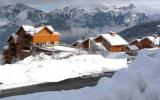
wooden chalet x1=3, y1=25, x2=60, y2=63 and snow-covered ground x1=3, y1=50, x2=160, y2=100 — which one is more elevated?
snow-covered ground x1=3, y1=50, x2=160, y2=100

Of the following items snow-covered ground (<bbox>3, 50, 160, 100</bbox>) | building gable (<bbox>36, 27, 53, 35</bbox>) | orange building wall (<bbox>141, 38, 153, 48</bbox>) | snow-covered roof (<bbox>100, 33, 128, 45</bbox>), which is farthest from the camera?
orange building wall (<bbox>141, 38, 153, 48</bbox>)

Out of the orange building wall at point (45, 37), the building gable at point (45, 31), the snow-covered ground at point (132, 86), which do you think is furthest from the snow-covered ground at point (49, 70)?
the building gable at point (45, 31)

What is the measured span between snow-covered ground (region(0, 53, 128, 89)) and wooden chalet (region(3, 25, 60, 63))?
1819 inches

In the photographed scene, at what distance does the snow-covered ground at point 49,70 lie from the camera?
3494 centimetres

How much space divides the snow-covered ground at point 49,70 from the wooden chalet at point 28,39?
1819 inches

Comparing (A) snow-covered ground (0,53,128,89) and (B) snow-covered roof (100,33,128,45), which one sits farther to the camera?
(B) snow-covered roof (100,33,128,45)

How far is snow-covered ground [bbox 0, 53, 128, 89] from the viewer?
3494 centimetres

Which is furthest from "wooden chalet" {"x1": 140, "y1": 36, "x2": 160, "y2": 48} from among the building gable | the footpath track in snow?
the footpath track in snow

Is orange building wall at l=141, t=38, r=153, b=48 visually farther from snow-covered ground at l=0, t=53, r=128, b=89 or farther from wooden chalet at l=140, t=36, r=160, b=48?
snow-covered ground at l=0, t=53, r=128, b=89

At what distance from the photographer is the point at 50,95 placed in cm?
1173

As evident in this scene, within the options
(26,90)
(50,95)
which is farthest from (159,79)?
→ (26,90)

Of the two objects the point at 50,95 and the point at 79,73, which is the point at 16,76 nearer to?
the point at 79,73

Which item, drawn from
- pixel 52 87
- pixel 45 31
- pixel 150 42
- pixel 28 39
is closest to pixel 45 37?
pixel 45 31

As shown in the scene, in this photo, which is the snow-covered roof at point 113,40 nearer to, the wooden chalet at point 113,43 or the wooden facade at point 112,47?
the wooden chalet at point 113,43
